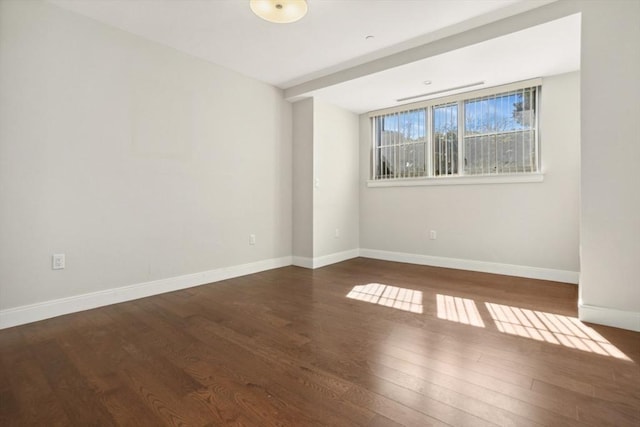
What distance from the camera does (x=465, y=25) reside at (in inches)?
113

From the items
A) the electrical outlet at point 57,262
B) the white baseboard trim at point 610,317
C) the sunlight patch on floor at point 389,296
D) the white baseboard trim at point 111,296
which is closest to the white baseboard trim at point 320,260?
the white baseboard trim at point 111,296

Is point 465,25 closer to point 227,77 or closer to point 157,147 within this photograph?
point 227,77

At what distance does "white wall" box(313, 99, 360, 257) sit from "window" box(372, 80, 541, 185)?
0.44 metres

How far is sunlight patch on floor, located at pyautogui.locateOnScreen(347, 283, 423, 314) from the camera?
2838 millimetres

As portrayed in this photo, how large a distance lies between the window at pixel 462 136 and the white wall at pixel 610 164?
146 centimetres

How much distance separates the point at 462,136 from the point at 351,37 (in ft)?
7.26

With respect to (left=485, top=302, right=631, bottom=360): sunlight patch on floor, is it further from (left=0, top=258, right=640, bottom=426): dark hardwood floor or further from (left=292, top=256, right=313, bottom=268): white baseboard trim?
(left=292, top=256, right=313, bottom=268): white baseboard trim

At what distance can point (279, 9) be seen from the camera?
2350mm

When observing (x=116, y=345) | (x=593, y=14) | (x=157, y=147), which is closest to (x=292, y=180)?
(x=157, y=147)

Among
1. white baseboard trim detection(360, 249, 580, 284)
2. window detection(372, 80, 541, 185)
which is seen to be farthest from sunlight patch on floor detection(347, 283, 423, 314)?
window detection(372, 80, 541, 185)

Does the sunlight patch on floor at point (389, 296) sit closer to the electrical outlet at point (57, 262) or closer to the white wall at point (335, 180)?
the white wall at point (335, 180)

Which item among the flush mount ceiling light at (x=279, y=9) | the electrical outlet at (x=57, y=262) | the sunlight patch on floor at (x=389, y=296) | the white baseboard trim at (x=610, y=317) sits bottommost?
the sunlight patch on floor at (x=389, y=296)

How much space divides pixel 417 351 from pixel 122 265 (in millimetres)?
2705

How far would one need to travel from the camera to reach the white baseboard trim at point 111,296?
2395mm
